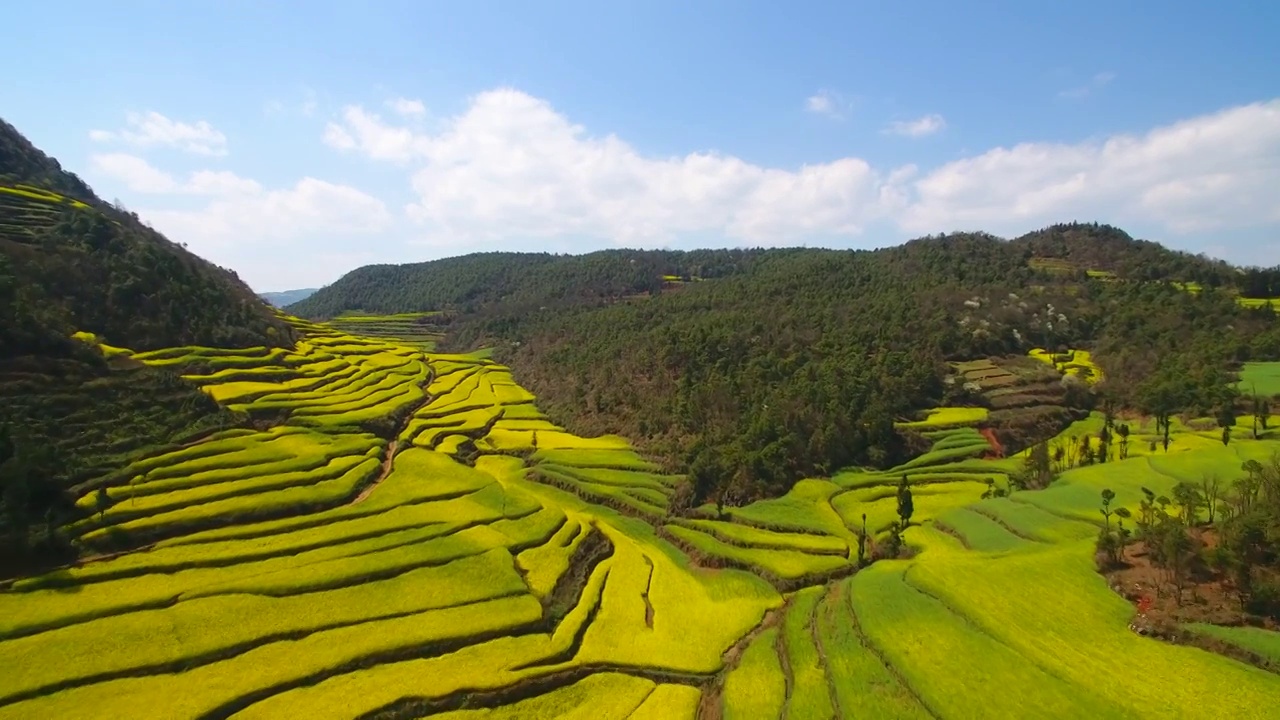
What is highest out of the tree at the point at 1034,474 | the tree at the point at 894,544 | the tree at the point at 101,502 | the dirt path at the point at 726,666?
the tree at the point at 101,502

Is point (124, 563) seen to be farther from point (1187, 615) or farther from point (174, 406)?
point (1187, 615)

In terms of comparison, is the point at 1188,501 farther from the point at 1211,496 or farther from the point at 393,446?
the point at 393,446

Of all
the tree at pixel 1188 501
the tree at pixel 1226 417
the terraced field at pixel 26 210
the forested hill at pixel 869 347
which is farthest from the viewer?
the forested hill at pixel 869 347

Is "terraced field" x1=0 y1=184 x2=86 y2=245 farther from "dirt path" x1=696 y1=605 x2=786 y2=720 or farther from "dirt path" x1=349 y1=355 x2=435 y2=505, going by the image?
"dirt path" x1=696 y1=605 x2=786 y2=720

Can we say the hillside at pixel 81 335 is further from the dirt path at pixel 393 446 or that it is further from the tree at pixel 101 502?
the dirt path at pixel 393 446

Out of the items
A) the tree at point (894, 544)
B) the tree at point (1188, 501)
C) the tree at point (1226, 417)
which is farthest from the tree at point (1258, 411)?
the tree at point (894, 544)

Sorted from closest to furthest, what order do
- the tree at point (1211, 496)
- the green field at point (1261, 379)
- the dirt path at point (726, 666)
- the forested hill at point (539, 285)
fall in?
the dirt path at point (726, 666) < the tree at point (1211, 496) < the green field at point (1261, 379) < the forested hill at point (539, 285)

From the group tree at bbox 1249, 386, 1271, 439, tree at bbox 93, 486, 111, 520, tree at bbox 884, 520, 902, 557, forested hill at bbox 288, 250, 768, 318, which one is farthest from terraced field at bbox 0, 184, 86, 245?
tree at bbox 1249, 386, 1271, 439
